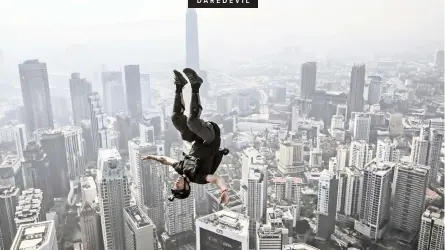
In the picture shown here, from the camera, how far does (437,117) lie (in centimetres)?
472

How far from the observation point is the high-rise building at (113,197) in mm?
4258

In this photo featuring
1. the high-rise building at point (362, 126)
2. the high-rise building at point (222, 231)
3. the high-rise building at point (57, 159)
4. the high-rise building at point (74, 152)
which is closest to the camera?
the high-rise building at point (222, 231)

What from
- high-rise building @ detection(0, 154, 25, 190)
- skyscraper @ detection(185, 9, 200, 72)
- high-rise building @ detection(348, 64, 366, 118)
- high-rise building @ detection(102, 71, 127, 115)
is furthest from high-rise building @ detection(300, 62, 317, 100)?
high-rise building @ detection(0, 154, 25, 190)

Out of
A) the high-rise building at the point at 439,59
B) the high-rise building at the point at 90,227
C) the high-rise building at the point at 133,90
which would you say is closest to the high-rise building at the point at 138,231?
the high-rise building at the point at 90,227

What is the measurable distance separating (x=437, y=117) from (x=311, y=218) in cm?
204

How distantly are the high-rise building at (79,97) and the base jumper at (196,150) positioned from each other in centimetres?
354

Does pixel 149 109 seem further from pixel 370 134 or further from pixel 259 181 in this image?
pixel 370 134

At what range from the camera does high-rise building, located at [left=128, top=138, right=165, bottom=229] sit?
4.31 m

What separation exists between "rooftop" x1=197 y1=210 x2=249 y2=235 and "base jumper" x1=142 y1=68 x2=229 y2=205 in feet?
9.02

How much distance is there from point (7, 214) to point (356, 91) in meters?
4.75

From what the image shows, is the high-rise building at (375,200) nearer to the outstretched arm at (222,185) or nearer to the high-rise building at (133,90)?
the high-rise building at (133,90)

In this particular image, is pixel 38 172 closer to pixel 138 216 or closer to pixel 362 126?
pixel 138 216

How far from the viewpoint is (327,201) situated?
4996mm

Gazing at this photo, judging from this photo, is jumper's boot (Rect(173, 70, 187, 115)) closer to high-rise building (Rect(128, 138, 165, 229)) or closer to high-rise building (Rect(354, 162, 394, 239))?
high-rise building (Rect(128, 138, 165, 229))
